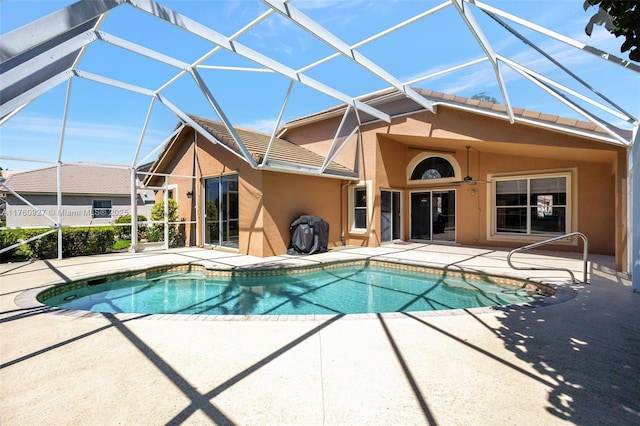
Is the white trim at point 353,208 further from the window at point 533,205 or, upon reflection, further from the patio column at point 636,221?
the patio column at point 636,221

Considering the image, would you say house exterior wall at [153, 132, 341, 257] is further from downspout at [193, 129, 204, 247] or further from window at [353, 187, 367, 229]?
window at [353, 187, 367, 229]

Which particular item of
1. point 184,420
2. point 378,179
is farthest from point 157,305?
point 378,179

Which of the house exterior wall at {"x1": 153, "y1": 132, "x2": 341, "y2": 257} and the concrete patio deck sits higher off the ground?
the house exterior wall at {"x1": 153, "y1": 132, "x2": 341, "y2": 257}

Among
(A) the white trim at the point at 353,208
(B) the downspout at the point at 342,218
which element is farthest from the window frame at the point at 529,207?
(B) the downspout at the point at 342,218

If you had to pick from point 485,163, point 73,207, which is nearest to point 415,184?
point 485,163

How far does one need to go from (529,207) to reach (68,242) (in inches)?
671

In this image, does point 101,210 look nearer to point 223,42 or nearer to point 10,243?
point 10,243

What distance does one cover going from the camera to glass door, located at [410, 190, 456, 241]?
13617 mm

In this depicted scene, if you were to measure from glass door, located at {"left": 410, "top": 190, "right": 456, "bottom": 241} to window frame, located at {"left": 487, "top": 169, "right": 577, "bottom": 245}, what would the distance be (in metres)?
1.48

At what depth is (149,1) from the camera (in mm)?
5777

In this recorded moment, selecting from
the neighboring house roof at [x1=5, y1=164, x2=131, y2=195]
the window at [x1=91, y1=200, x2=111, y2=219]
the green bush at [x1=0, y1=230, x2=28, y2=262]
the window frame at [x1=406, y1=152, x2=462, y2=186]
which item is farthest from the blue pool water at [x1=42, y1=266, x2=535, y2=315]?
the window at [x1=91, y1=200, x2=111, y2=219]

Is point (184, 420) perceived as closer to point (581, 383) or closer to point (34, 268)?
point (581, 383)

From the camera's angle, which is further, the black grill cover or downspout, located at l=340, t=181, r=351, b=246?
downspout, located at l=340, t=181, r=351, b=246

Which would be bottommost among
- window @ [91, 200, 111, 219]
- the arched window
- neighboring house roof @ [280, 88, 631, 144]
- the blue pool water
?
the blue pool water
